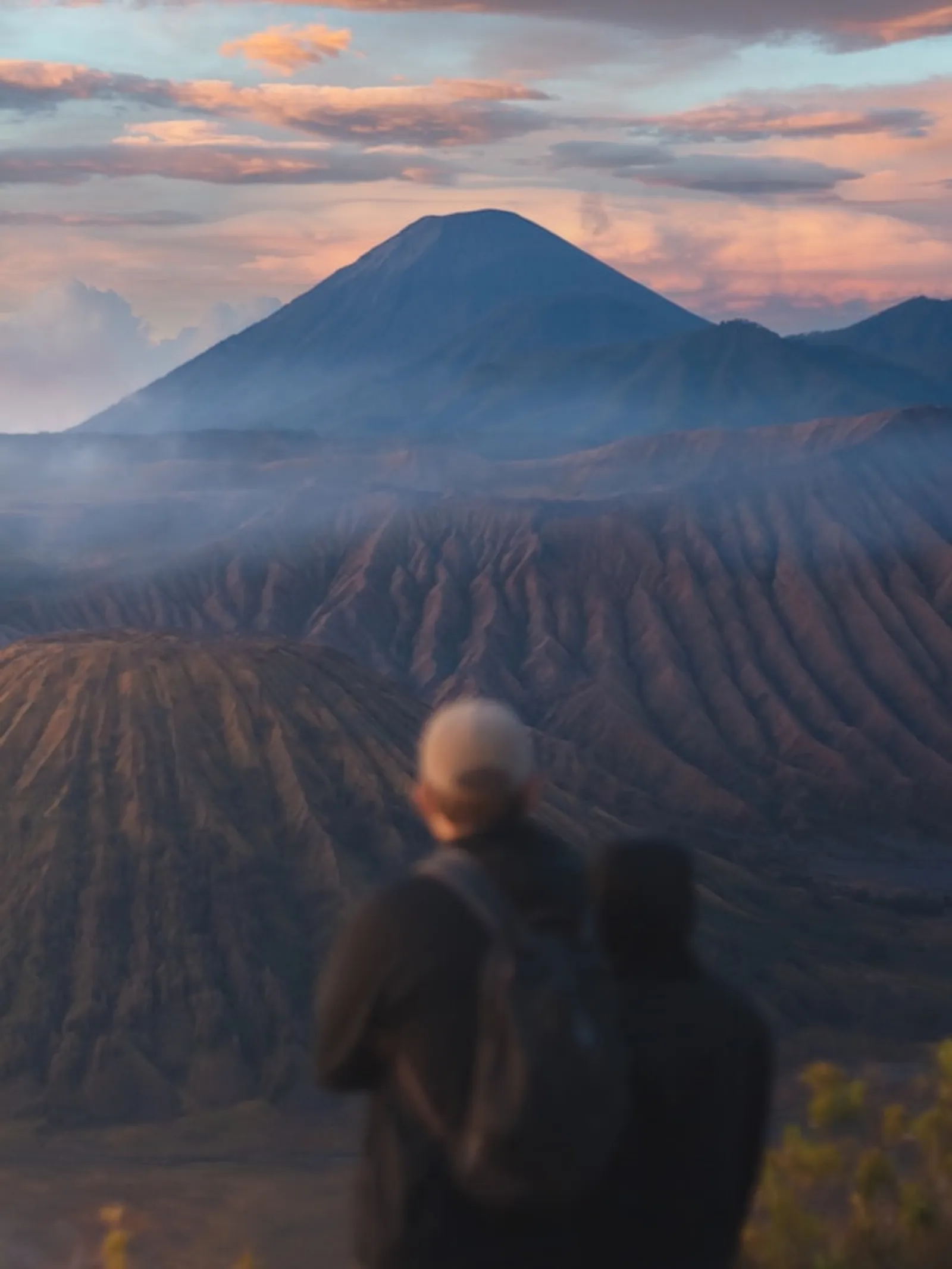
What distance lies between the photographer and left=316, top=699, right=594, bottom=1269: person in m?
4.40

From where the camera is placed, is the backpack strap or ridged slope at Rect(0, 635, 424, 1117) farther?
ridged slope at Rect(0, 635, 424, 1117)

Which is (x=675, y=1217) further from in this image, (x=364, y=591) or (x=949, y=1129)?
(x=364, y=591)

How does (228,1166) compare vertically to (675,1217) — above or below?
below

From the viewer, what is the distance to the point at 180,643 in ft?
159

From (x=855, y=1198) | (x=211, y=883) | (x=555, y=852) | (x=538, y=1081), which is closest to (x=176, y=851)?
(x=211, y=883)

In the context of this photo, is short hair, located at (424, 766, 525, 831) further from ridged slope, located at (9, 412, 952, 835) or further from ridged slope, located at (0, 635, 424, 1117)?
ridged slope, located at (9, 412, 952, 835)

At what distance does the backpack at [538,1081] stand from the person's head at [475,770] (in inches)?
15.2

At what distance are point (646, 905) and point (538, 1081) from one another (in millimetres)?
690

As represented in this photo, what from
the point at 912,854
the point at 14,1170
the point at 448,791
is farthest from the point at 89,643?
the point at 448,791

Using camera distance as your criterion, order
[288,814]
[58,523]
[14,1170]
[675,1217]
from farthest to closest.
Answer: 1. [58,523]
2. [288,814]
3. [14,1170]
4. [675,1217]

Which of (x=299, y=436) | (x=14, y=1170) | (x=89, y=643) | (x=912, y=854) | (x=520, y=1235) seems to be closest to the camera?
(x=520, y=1235)

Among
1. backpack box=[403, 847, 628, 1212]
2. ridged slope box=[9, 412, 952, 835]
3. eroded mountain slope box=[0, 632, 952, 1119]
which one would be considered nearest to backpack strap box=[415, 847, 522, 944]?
backpack box=[403, 847, 628, 1212]

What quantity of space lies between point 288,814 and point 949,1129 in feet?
121

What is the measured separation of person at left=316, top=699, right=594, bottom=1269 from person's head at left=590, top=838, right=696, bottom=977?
0.11 metres
